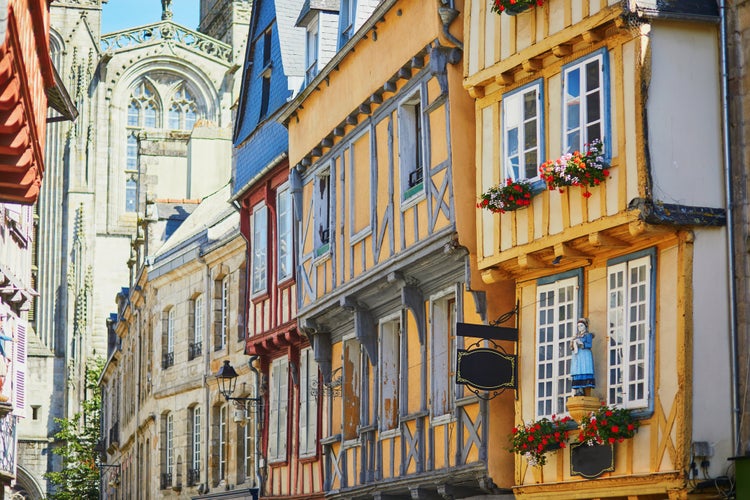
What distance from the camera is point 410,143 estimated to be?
18641mm

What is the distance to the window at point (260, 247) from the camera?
2488 cm

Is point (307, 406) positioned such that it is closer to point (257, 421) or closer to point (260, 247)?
point (257, 421)

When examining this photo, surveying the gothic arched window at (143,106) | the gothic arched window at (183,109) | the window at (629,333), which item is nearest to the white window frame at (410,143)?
the window at (629,333)

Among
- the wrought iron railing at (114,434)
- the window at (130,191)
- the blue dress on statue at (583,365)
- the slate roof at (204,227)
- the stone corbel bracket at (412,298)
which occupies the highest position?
the window at (130,191)

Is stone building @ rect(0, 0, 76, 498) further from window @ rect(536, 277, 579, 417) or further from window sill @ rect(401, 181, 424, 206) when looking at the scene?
window @ rect(536, 277, 579, 417)

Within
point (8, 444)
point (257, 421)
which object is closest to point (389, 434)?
point (257, 421)

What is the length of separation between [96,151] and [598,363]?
203 ft

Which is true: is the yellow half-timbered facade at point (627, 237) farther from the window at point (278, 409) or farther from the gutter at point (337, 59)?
the window at point (278, 409)

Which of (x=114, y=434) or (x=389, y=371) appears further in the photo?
(x=114, y=434)

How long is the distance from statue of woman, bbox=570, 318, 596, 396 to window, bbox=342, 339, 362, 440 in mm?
6505

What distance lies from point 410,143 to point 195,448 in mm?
13333

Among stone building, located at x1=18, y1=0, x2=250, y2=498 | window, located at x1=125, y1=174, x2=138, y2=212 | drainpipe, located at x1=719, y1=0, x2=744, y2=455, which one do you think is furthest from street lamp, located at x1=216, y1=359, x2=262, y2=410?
window, located at x1=125, y1=174, x2=138, y2=212

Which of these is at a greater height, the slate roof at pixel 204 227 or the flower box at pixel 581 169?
the slate roof at pixel 204 227

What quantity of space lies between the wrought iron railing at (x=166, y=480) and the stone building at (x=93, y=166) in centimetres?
3765
